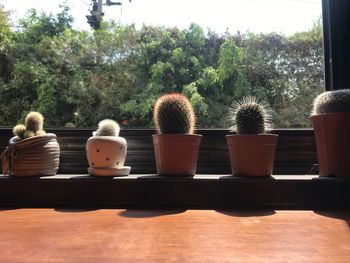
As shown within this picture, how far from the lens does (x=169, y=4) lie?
1469 millimetres

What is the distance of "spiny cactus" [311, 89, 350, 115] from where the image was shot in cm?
110

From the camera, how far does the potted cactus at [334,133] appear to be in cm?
108

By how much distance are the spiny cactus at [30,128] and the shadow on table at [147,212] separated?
44cm

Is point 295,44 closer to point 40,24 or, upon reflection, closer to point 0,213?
point 40,24

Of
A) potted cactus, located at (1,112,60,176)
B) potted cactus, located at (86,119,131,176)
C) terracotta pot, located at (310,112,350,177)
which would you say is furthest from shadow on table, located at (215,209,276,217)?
potted cactus, located at (1,112,60,176)

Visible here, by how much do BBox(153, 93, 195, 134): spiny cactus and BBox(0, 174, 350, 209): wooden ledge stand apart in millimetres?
163

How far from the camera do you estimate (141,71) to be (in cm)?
146

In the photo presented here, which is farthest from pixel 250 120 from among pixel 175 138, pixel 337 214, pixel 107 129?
pixel 107 129

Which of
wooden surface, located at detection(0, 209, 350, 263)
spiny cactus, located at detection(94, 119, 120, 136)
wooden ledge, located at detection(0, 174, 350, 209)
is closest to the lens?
wooden surface, located at detection(0, 209, 350, 263)

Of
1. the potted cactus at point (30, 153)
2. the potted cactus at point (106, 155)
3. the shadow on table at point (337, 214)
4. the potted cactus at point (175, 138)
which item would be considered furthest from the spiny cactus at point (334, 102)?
the potted cactus at point (30, 153)

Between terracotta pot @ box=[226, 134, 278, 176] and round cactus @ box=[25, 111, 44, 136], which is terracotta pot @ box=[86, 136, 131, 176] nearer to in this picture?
round cactus @ box=[25, 111, 44, 136]

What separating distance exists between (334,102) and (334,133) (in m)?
0.10

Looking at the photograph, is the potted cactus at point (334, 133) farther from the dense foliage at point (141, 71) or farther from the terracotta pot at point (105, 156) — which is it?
the terracotta pot at point (105, 156)

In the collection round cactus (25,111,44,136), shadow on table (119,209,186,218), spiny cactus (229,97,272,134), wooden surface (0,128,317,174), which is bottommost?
shadow on table (119,209,186,218)
